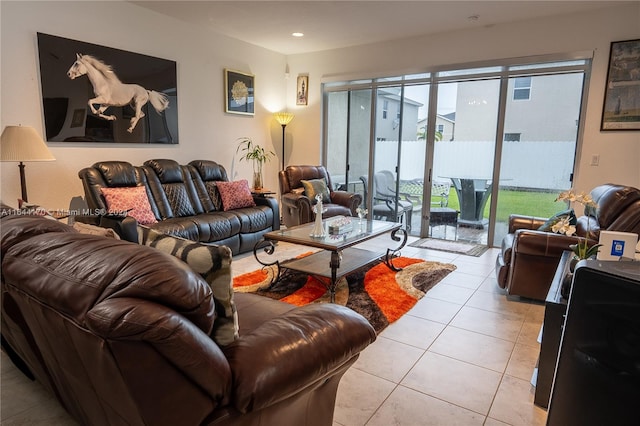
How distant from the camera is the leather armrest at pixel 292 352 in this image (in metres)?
1.04

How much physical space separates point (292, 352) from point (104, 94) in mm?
3719

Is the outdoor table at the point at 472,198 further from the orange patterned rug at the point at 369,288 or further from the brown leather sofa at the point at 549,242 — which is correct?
the brown leather sofa at the point at 549,242

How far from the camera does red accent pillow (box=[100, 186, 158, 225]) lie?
3424 mm

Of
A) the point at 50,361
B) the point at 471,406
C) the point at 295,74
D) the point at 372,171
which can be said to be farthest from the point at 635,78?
the point at 50,361

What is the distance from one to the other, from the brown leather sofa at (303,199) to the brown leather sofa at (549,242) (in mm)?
2189

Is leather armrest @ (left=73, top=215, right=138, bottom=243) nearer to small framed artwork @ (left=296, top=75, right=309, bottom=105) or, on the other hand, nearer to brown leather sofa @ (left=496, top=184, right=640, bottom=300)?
brown leather sofa @ (left=496, top=184, right=640, bottom=300)

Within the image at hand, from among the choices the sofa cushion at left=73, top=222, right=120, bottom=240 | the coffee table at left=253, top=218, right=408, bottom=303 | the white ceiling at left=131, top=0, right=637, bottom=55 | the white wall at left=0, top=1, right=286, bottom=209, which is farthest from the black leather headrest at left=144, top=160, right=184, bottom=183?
the sofa cushion at left=73, top=222, right=120, bottom=240

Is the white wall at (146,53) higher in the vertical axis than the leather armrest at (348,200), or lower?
higher

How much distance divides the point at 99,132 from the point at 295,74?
3176 millimetres

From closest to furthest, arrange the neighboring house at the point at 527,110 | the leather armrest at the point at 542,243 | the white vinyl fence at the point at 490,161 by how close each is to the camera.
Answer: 1. the leather armrest at the point at 542,243
2. the neighboring house at the point at 527,110
3. the white vinyl fence at the point at 490,161

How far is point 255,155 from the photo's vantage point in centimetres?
548

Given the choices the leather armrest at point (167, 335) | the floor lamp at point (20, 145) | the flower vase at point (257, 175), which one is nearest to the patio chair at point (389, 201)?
the flower vase at point (257, 175)

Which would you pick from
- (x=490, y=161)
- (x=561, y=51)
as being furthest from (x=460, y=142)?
(x=561, y=51)

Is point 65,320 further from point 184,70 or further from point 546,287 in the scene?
point 184,70
